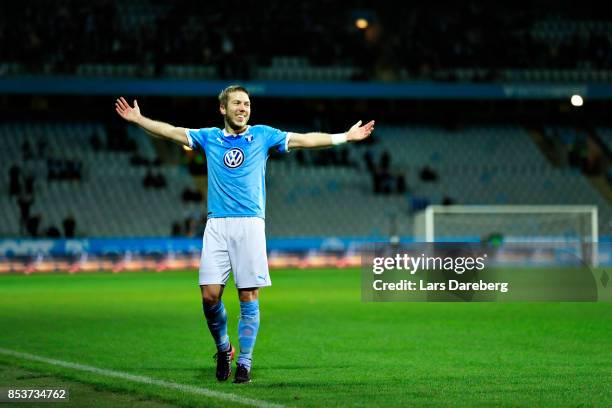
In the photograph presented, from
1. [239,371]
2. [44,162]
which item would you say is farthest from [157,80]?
[239,371]

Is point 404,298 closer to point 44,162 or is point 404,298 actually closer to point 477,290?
point 477,290

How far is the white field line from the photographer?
7.66 meters

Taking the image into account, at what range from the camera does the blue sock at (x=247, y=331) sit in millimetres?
8766

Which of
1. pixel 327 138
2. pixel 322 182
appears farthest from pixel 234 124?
pixel 322 182

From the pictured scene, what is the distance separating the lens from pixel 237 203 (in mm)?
8852

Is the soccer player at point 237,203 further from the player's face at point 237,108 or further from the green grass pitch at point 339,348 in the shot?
the green grass pitch at point 339,348

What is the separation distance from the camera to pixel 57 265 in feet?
113

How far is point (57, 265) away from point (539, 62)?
2223 cm

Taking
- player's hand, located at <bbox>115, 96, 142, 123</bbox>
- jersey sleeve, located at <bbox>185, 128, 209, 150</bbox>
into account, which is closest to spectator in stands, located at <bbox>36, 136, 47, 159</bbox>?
player's hand, located at <bbox>115, 96, 142, 123</bbox>

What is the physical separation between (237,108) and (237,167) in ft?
1.59

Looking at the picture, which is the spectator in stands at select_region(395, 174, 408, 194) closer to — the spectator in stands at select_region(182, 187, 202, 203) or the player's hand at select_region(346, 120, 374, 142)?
the spectator in stands at select_region(182, 187, 202, 203)

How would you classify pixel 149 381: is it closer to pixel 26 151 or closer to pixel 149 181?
pixel 149 181

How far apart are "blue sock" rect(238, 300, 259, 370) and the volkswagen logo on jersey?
1.14m

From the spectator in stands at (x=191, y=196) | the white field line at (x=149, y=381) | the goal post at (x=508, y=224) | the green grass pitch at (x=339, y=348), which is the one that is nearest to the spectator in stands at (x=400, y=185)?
the goal post at (x=508, y=224)
